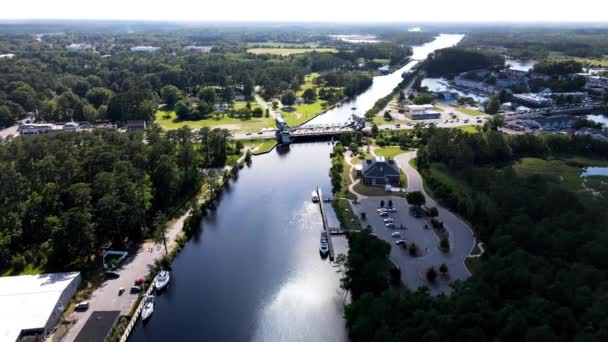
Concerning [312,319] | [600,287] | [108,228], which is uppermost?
[600,287]

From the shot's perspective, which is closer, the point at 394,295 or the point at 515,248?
the point at 394,295

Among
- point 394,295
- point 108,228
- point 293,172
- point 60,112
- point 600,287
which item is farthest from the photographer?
point 60,112

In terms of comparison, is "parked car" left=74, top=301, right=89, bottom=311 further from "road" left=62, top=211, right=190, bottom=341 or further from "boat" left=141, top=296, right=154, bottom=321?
"boat" left=141, top=296, right=154, bottom=321

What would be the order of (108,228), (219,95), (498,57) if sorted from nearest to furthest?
(108,228)
(219,95)
(498,57)

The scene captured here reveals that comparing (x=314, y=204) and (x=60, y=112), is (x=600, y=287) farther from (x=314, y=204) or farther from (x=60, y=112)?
(x=60, y=112)

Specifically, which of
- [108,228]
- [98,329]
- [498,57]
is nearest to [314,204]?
[108,228]

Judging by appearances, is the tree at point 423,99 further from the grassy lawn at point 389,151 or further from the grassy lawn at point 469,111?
the grassy lawn at point 389,151
